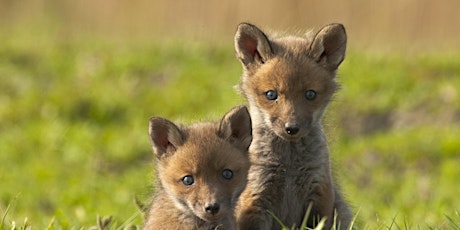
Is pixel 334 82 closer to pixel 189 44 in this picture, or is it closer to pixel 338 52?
pixel 338 52

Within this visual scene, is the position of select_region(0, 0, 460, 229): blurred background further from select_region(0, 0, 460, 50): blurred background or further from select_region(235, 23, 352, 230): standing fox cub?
select_region(235, 23, 352, 230): standing fox cub

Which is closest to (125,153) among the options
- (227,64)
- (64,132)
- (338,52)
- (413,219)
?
(64,132)

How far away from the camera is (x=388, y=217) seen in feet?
32.6

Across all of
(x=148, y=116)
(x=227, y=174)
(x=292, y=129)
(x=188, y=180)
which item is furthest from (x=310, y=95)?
(x=148, y=116)

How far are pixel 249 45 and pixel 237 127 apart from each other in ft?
2.49

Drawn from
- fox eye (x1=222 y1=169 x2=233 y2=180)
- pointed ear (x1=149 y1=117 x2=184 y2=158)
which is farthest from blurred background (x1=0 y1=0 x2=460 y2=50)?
fox eye (x1=222 y1=169 x2=233 y2=180)

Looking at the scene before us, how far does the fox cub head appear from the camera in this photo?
247 inches

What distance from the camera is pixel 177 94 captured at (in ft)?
50.9

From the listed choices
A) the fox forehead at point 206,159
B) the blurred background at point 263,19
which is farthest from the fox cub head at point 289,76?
the blurred background at point 263,19

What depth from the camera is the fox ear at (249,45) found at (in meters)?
6.61

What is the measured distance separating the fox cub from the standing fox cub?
206 mm

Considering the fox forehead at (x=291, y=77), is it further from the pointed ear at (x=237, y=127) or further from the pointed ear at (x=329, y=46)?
the pointed ear at (x=237, y=127)

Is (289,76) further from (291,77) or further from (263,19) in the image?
(263,19)

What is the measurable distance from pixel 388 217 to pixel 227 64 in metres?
7.64
